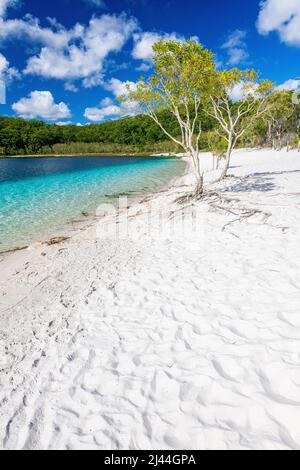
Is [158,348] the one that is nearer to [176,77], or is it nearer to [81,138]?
[176,77]

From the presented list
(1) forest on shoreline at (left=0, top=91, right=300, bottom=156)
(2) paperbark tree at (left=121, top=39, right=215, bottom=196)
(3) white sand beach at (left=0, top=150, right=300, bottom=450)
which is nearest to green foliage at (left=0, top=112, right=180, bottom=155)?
(1) forest on shoreline at (left=0, top=91, right=300, bottom=156)

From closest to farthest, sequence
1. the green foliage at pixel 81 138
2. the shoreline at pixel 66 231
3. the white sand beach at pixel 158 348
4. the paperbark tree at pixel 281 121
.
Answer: the white sand beach at pixel 158 348
the shoreline at pixel 66 231
the paperbark tree at pixel 281 121
the green foliage at pixel 81 138

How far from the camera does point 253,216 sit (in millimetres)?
8391

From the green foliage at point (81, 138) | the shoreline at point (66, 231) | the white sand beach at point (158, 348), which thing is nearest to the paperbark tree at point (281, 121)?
the shoreline at point (66, 231)

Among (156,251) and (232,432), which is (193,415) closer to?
(232,432)

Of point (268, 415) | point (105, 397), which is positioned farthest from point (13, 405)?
point (268, 415)

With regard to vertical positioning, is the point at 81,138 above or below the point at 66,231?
above

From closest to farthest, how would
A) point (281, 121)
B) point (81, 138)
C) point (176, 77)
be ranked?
point (176, 77), point (281, 121), point (81, 138)

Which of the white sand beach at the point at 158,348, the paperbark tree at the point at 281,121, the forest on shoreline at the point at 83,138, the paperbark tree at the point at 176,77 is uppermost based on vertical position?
the forest on shoreline at the point at 83,138

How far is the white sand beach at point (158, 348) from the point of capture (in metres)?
2.56

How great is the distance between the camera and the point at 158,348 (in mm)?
3600

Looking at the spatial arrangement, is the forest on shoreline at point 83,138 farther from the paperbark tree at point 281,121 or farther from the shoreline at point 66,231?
the shoreline at point 66,231

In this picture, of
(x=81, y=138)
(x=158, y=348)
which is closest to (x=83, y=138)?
(x=81, y=138)

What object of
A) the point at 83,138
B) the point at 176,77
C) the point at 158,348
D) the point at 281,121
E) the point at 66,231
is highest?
the point at 83,138
